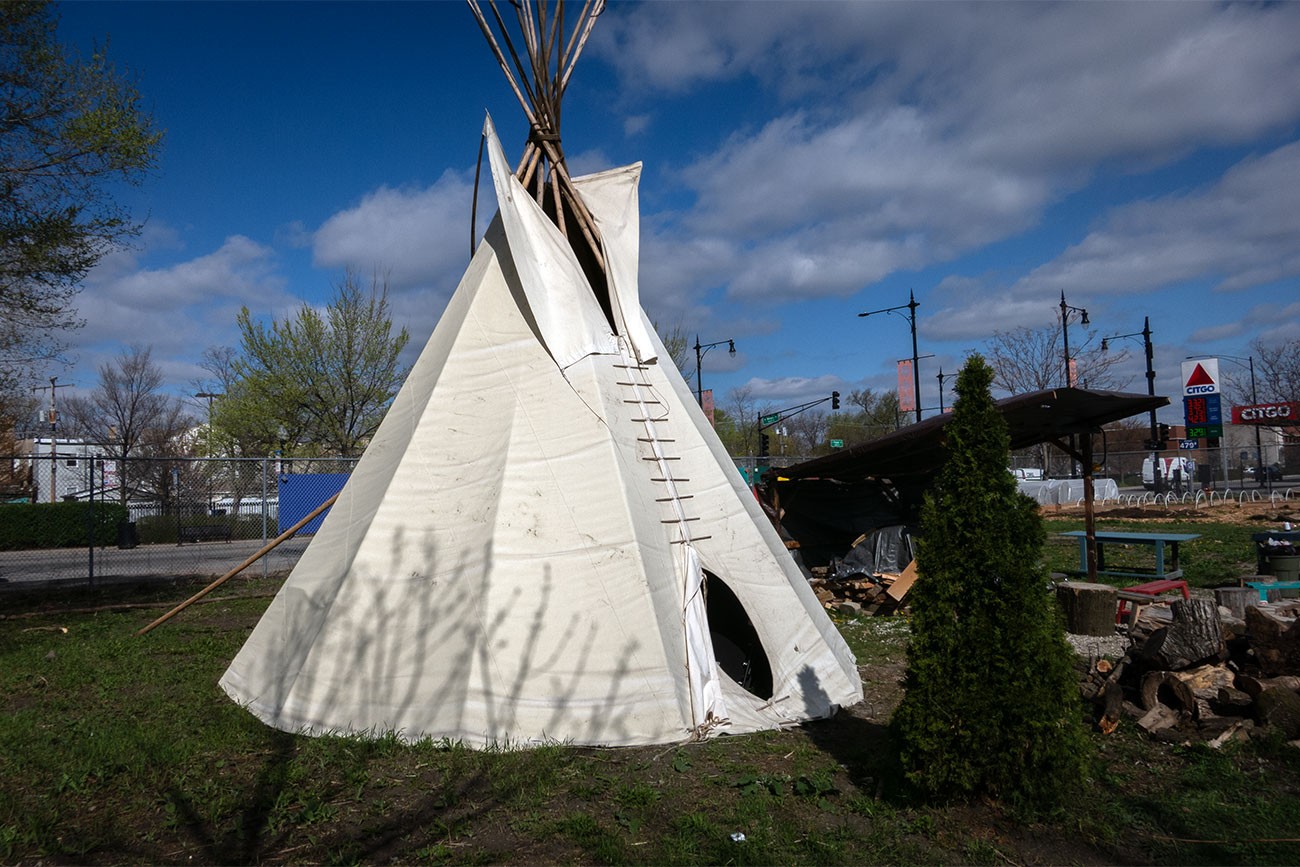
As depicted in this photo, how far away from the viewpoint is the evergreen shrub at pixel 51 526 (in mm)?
18477

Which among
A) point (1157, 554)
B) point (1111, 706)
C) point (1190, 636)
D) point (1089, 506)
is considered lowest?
point (1111, 706)

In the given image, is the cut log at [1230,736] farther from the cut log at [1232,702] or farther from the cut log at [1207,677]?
the cut log at [1207,677]

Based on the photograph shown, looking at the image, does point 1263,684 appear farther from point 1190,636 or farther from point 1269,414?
point 1269,414

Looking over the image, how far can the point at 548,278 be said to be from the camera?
6.47m

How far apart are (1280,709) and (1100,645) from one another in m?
3.35

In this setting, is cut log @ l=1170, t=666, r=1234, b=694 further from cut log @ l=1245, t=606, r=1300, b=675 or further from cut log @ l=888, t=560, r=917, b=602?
cut log @ l=888, t=560, r=917, b=602

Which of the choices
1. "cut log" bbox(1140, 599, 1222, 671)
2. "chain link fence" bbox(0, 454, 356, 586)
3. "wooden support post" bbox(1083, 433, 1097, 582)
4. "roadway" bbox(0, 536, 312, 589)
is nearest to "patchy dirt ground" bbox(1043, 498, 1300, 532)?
"wooden support post" bbox(1083, 433, 1097, 582)

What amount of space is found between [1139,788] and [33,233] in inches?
486

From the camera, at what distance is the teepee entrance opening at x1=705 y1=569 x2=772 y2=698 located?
21.4ft

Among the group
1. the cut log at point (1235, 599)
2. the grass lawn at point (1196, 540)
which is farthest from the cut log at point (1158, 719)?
the cut log at point (1235, 599)

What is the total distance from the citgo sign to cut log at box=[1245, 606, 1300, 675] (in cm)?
3122

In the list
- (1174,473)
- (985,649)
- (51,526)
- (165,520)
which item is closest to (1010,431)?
(985,649)

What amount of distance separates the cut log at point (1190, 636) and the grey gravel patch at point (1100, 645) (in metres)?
2.10

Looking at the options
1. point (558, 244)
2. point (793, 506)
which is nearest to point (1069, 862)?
point (558, 244)
